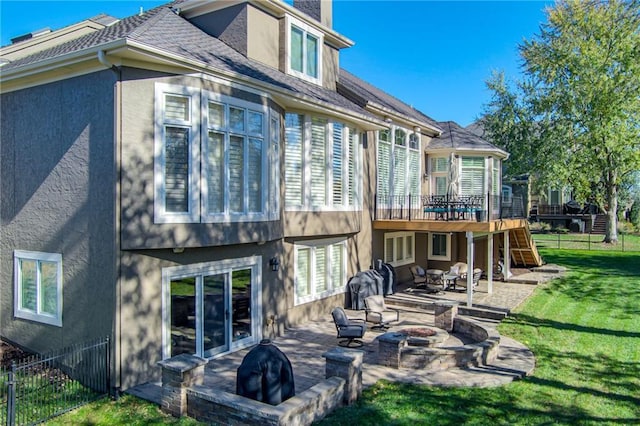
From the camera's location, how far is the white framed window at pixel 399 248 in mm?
18234

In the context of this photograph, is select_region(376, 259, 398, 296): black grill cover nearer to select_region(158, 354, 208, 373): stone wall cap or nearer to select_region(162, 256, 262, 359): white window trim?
select_region(162, 256, 262, 359): white window trim

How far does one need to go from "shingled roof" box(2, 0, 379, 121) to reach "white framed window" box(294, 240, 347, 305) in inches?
170

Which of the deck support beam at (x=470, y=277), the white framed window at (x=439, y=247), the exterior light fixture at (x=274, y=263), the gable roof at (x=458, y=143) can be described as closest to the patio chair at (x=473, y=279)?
the white framed window at (x=439, y=247)

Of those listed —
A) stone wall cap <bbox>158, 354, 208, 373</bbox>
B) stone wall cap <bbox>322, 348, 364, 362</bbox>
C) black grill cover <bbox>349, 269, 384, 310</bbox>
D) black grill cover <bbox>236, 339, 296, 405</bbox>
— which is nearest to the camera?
black grill cover <bbox>236, 339, 296, 405</bbox>

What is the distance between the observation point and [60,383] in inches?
342

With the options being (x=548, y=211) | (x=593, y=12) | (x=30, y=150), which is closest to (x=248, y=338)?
(x=30, y=150)

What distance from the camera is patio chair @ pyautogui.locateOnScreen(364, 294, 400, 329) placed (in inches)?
499

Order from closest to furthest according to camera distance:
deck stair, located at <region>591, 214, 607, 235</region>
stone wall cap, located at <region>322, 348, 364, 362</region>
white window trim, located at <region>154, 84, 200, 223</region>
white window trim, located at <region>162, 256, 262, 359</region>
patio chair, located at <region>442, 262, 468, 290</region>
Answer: stone wall cap, located at <region>322, 348, 364, 362</region> → white window trim, located at <region>154, 84, 200, 223</region> → white window trim, located at <region>162, 256, 262, 359</region> → patio chair, located at <region>442, 262, 468, 290</region> → deck stair, located at <region>591, 214, 607, 235</region>

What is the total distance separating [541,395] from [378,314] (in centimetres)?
499

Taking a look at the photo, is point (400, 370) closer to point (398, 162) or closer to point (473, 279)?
point (473, 279)

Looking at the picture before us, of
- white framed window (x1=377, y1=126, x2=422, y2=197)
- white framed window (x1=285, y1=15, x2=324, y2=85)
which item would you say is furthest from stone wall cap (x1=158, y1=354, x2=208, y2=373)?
white framed window (x1=377, y1=126, x2=422, y2=197)

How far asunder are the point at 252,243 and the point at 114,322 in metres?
3.72

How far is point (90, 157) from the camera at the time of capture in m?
8.81

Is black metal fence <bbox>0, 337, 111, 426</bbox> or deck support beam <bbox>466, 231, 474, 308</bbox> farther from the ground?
deck support beam <bbox>466, 231, 474, 308</bbox>
